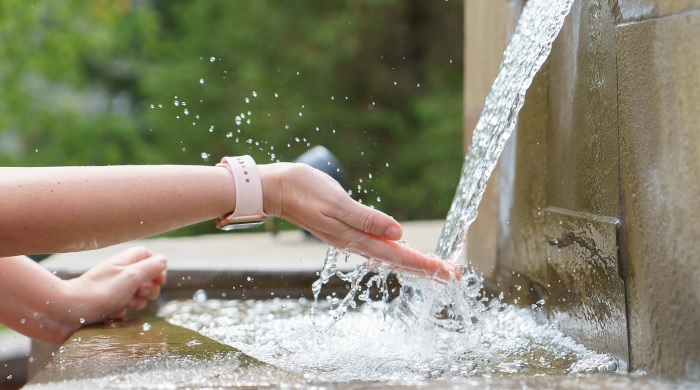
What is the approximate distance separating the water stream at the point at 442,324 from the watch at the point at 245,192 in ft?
1.01

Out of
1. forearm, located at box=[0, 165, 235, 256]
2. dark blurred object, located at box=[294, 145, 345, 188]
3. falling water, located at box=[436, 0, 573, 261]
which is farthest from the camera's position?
dark blurred object, located at box=[294, 145, 345, 188]

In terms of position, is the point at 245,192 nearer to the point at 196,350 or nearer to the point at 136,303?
the point at 196,350

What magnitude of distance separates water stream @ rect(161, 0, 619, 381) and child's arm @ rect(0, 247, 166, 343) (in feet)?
0.65

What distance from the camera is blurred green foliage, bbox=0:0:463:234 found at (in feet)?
33.5

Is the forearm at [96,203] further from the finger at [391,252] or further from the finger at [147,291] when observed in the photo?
the finger at [147,291]

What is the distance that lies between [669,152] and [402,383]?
0.63m

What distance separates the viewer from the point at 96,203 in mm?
1786

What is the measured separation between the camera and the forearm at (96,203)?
1.76m

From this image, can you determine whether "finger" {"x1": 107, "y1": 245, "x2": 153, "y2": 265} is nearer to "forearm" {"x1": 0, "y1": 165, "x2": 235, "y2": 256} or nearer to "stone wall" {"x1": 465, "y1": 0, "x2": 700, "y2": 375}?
"forearm" {"x1": 0, "y1": 165, "x2": 235, "y2": 256}

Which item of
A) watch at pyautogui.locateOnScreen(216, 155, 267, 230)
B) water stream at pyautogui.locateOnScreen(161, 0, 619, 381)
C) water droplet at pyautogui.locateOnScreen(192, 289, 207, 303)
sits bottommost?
water droplet at pyautogui.locateOnScreen(192, 289, 207, 303)

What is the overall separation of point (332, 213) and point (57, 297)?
908 millimetres

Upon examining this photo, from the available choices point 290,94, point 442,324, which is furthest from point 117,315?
point 290,94

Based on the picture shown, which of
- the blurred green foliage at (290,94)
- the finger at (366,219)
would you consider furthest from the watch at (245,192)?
the blurred green foliage at (290,94)

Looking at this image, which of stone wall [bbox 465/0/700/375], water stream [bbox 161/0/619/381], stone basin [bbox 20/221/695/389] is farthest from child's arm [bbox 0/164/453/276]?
stone wall [bbox 465/0/700/375]
